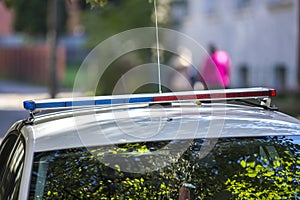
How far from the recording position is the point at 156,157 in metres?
3.71

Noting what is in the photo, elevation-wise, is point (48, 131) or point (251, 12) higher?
point (251, 12)

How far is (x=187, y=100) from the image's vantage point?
4203mm

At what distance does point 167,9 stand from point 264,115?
22268 millimetres

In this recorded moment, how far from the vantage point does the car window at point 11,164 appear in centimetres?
363

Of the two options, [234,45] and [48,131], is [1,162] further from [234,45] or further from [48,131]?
[234,45]

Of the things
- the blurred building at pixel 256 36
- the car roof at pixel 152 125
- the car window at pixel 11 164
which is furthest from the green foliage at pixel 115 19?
the car roof at pixel 152 125

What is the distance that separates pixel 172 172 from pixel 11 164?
2.67 ft

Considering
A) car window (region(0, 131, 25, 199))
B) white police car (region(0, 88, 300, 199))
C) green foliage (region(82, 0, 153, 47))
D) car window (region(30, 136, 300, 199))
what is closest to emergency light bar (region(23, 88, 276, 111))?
white police car (region(0, 88, 300, 199))

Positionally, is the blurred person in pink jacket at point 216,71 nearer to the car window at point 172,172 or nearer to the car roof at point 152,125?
the car roof at point 152,125

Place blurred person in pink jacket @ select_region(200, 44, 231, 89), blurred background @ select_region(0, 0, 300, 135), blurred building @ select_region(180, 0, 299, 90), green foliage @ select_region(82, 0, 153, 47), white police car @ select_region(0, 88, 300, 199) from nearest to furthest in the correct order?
white police car @ select_region(0, 88, 300, 199), blurred person in pink jacket @ select_region(200, 44, 231, 89), blurred background @ select_region(0, 0, 300, 135), blurred building @ select_region(180, 0, 299, 90), green foliage @ select_region(82, 0, 153, 47)

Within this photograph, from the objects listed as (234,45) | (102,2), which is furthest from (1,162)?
(234,45)

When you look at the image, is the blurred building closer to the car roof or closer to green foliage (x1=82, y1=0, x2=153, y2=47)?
green foliage (x1=82, y1=0, x2=153, y2=47)

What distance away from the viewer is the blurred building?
21953 millimetres

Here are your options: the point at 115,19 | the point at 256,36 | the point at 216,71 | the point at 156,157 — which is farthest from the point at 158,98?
the point at 115,19
